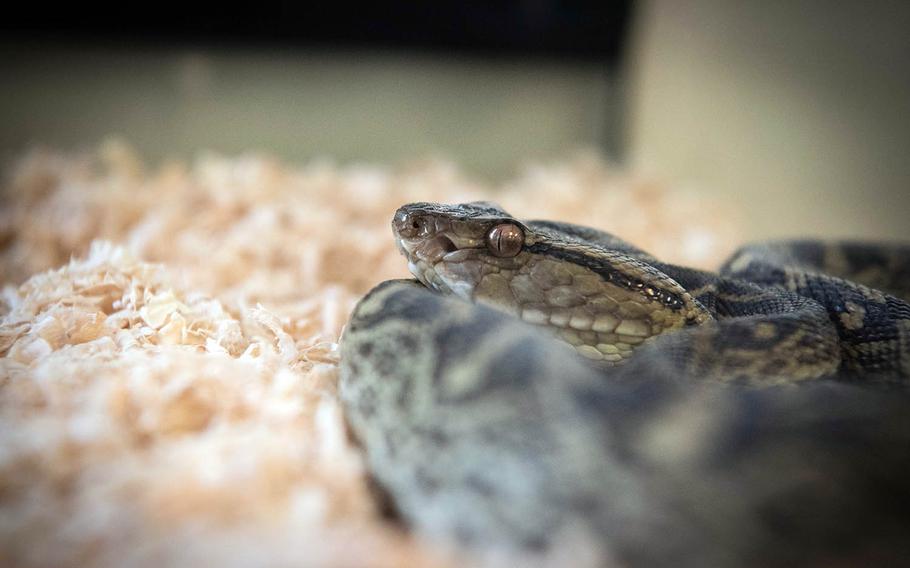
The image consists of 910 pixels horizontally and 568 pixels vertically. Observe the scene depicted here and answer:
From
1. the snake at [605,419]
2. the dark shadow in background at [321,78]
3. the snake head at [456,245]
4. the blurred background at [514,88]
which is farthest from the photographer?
the dark shadow in background at [321,78]

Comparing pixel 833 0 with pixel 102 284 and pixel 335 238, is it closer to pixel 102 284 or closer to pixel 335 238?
pixel 335 238

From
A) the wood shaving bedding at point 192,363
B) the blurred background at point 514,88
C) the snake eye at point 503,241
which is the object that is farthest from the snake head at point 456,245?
the blurred background at point 514,88

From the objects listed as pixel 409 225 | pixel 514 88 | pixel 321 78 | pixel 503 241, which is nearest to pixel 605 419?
pixel 503 241

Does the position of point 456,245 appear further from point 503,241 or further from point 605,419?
point 605,419

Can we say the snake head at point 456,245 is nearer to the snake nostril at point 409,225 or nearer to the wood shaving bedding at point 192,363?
the snake nostril at point 409,225

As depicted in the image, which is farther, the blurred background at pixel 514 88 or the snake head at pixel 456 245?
the blurred background at pixel 514 88
